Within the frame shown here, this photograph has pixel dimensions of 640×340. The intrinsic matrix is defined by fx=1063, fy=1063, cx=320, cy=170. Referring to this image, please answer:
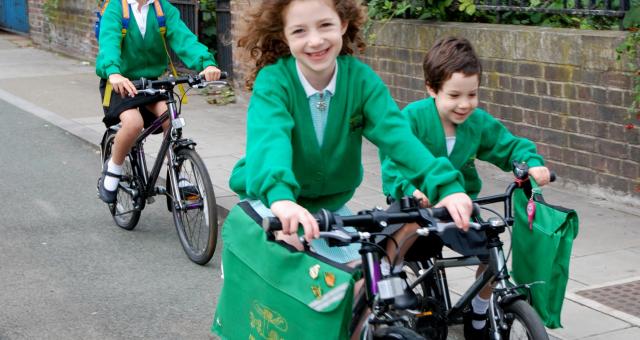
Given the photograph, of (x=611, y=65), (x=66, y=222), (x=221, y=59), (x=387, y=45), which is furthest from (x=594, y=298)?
(x=221, y=59)

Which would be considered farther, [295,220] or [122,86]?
[122,86]

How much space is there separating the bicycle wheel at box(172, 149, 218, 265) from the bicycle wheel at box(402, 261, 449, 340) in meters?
2.25

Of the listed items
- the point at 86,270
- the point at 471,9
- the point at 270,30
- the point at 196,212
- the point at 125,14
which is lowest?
the point at 86,270

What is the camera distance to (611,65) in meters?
7.50

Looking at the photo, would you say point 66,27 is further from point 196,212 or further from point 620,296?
point 620,296

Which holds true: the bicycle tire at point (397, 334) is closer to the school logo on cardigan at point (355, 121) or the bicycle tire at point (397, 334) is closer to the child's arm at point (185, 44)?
the school logo on cardigan at point (355, 121)

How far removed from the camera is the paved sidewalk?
5185 millimetres

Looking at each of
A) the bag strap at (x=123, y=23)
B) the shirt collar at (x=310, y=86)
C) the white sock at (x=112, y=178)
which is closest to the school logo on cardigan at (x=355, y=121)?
the shirt collar at (x=310, y=86)

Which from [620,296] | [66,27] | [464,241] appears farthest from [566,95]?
[66,27]

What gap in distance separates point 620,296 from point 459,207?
2.44 m

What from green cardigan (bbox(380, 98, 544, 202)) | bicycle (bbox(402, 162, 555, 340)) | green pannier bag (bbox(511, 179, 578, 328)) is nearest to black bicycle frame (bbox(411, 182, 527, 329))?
bicycle (bbox(402, 162, 555, 340))

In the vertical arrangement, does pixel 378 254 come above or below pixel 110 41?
below

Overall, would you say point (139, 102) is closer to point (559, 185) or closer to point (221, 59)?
point (559, 185)

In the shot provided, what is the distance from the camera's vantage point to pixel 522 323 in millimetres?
3756
